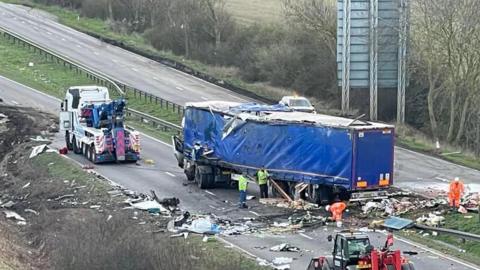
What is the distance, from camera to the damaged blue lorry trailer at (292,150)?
106 ft

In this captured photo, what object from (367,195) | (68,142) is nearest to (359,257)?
(367,195)

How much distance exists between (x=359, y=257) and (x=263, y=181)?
537 inches

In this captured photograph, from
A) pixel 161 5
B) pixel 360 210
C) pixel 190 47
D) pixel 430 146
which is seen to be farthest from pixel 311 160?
pixel 161 5

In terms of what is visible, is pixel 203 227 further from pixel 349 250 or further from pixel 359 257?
pixel 359 257

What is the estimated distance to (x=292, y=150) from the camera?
34281 millimetres

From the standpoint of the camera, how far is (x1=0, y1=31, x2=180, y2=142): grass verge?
5972 centimetres

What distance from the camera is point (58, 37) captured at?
273 feet

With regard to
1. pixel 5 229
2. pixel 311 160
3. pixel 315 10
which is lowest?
pixel 5 229

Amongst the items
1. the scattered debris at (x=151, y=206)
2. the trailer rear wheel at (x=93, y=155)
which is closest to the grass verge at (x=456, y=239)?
the scattered debris at (x=151, y=206)

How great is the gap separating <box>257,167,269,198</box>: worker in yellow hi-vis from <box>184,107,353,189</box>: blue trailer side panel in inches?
14.5

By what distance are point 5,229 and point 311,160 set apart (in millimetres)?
10423

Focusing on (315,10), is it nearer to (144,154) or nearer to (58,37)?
(144,154)

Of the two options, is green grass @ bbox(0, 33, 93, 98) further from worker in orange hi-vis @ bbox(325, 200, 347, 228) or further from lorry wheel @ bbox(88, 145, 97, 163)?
worker in orange hi-vis @ bbox(325, 200, 347, 228)

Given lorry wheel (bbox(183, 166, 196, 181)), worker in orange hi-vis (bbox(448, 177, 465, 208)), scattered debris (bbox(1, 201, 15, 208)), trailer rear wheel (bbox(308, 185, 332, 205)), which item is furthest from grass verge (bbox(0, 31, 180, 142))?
worker in orange hi-vis (bbox(448, 177, 465, 208))
